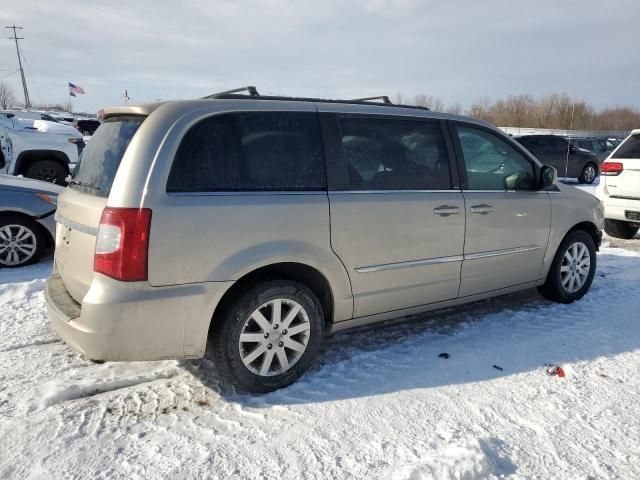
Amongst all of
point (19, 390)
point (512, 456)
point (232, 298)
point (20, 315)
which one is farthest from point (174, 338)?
point (20, 315)

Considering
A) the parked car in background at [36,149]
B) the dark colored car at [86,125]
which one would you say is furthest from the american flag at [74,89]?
the parked car in background at [36,149]

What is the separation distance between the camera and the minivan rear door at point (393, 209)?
3.29 m

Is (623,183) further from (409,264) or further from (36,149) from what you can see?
(36,149)

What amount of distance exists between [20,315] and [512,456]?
3990mm

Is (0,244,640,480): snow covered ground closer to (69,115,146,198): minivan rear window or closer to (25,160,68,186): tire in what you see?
(69,115,146,198): minivan rear window

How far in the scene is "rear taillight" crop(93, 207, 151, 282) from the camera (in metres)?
2.58

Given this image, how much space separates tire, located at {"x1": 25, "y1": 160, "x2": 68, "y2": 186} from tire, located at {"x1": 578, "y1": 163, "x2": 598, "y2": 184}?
15.6 m

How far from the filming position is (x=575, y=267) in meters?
4.79

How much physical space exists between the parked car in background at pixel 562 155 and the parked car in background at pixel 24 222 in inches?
580

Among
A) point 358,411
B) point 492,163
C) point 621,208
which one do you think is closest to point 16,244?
point 358,411

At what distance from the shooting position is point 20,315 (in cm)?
423

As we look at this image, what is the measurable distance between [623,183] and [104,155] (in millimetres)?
7228

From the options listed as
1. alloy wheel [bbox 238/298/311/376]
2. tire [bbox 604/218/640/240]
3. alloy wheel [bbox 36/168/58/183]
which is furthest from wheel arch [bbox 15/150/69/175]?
tire [bbox 604/218/640/240]

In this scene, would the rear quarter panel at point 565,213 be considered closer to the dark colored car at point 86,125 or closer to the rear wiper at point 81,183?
the rear wiper at point 81,183
